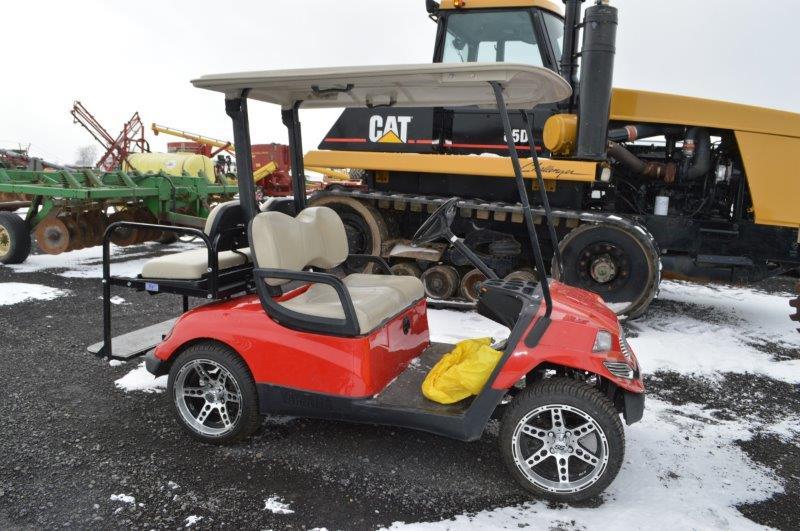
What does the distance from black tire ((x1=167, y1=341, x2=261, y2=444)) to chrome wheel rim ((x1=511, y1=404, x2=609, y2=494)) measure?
1.35m

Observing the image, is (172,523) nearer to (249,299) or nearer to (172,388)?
(172,388)

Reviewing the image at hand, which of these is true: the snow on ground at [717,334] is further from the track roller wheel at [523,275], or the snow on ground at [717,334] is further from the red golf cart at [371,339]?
the red golf cart at [371,339]

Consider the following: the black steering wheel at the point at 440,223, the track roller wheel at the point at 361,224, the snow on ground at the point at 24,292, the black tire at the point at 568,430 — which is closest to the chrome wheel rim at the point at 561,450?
the black tire at the point at 568,430

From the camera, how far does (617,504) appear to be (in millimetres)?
2729

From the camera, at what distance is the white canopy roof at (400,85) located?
2.77m

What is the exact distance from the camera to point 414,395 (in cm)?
307

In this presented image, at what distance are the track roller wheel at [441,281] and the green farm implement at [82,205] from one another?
404cm

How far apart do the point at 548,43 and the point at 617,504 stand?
4657 millimetres

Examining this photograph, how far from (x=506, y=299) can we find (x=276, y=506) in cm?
154

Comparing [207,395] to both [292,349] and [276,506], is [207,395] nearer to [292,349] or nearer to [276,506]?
[292,349]

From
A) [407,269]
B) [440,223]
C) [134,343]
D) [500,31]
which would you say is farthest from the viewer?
[407,269]

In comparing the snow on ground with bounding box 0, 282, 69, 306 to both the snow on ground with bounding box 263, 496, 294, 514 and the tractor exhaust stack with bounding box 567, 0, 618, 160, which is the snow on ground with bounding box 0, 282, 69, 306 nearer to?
the snow on ground with bounding box 263, 496, 294, 514

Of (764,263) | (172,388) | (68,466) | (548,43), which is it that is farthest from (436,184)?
(68,466)

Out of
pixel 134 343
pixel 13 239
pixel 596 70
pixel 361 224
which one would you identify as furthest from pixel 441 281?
pixel 13 239
